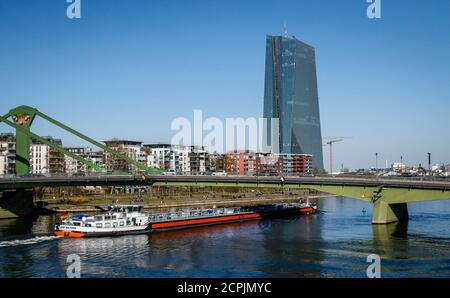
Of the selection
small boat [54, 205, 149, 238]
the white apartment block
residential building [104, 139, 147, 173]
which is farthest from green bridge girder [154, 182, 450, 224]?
the white apartment block

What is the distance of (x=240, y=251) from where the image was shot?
57.7 metres

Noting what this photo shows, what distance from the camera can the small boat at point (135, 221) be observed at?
229 ft

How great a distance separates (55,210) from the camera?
4087 inches

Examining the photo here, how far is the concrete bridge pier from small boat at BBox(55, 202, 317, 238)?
22.5 metres

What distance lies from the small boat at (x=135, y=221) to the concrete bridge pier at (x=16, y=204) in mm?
22474

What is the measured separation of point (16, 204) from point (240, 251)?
171ft

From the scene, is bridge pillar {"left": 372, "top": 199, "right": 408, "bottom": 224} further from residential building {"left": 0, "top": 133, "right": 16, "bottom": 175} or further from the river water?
residential building {"left": 0, "top": 133, "right": 16, "bottom": 175}

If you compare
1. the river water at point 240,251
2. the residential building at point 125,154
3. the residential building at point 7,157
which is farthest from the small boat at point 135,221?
the residential building at point 125,154

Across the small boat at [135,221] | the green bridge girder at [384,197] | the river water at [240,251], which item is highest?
the green bridge girder at [384,197]

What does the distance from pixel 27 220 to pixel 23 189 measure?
26.6 feet

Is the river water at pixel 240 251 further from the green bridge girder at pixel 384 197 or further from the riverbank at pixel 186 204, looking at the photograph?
the riverbank at pixel 186 204

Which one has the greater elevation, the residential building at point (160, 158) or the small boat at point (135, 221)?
the residential building at point (160, 158)

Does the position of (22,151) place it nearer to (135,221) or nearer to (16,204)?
(16,204)
